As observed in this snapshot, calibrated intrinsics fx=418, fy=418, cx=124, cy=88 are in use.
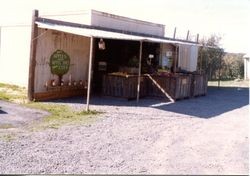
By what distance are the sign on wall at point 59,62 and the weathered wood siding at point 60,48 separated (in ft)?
0.45

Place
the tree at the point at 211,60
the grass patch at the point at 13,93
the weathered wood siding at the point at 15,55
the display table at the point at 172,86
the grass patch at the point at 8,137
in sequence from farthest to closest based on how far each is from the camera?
the tree at the point at 211,60 < the weathered wood siding at the point at 15,55 < the display table at the point at 172,86 < the grass patch at the point at 13,93 < the grass patch at the point at 8,137

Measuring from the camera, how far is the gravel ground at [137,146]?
261 inches

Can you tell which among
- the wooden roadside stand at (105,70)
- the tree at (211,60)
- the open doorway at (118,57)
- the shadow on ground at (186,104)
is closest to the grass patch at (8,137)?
the wooden roadside stand at (105,70)

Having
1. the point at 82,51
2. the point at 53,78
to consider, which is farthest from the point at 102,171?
the point at 82,51

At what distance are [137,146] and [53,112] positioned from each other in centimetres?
430

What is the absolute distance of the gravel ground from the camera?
6.63 meters

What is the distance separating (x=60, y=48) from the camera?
Result: 14.8 meters

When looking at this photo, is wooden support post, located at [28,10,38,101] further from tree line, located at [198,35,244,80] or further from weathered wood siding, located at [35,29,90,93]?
tree line, located at [198,35,244,80]

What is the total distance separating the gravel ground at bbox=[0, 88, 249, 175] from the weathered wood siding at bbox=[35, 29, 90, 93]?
206cm

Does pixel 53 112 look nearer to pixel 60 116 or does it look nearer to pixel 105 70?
pixel 60 116

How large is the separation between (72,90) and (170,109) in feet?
13.2

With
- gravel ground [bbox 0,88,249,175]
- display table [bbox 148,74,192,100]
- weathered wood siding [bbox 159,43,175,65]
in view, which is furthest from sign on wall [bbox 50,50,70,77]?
weathered wood siding [bbox 159,43,175,65]

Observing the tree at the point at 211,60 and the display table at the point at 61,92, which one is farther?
the tree at the point at 211,60

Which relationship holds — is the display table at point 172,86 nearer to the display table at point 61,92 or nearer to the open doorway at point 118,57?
the open doorway at point 118,57
